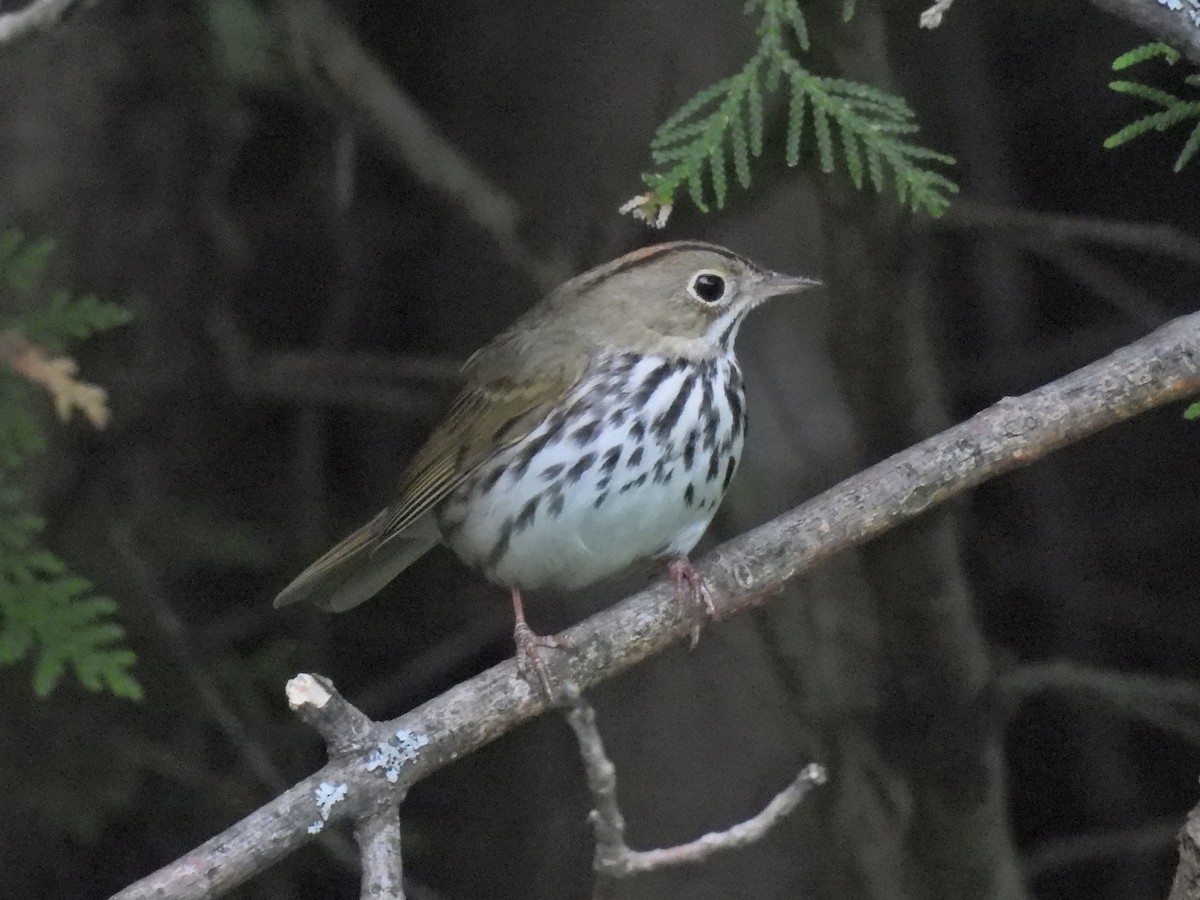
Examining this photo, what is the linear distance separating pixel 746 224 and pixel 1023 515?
30.5 inches

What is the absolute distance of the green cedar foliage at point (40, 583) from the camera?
5.55 feet

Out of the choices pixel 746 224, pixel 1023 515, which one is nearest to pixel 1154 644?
pixel 1023 515

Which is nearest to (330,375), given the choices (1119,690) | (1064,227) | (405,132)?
(405,132)

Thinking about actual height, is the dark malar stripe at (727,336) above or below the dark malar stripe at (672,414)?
above

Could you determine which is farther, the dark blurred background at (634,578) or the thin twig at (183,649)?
the thin twig at (183,649)

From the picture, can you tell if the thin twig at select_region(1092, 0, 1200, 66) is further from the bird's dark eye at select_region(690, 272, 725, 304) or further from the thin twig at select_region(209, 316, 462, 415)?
the thin twig at select_region(209, 316, 462, 415)

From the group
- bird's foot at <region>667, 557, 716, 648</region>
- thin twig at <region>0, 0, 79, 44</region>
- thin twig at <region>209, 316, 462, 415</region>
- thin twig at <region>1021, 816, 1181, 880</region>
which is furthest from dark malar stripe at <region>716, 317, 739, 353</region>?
thin twig at <region>1021, 816, 1181, 880</region>

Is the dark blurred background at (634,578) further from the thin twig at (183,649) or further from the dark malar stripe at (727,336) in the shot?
the dark malar stripe at (727,336)

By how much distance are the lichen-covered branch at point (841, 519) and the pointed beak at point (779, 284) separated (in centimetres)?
34

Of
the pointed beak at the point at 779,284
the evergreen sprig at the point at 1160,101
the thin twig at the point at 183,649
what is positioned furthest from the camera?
the thin twig at the point at 183,649

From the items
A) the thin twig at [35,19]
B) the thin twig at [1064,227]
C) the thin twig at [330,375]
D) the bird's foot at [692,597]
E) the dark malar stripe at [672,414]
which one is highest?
the thin twig at [330,375]

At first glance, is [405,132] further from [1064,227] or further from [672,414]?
[1064,227]

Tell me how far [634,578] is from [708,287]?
73 cm

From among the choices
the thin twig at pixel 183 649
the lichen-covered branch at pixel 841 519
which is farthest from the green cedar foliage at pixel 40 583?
the thin twig at pixel 183 649
